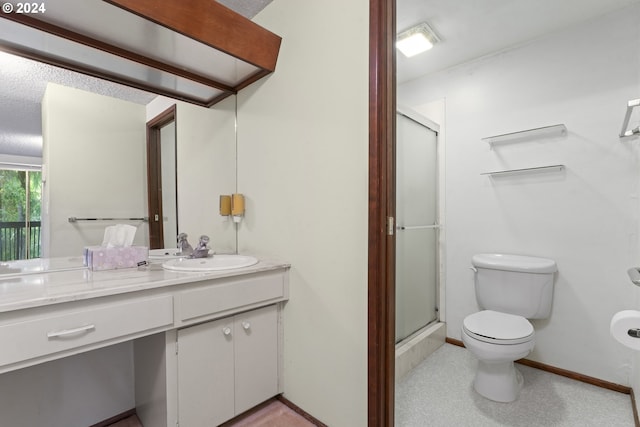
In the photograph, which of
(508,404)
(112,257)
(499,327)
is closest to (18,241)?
(112,257)

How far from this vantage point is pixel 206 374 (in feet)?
4.42

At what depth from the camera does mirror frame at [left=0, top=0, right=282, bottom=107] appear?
126 centimetres

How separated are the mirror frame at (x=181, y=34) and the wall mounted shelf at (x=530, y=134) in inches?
67.3

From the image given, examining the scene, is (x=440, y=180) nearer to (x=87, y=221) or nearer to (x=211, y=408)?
(x=211, y=408)

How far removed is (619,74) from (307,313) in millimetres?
2362

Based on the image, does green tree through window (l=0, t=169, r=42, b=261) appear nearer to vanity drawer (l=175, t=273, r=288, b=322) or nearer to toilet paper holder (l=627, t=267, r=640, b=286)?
vanity drawer (l=175, t=273, r=288, b=322)

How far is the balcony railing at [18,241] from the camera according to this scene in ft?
4.15

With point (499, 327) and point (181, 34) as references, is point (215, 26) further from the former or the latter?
point (499, 327)

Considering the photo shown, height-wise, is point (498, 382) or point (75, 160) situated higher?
point (75, 160)

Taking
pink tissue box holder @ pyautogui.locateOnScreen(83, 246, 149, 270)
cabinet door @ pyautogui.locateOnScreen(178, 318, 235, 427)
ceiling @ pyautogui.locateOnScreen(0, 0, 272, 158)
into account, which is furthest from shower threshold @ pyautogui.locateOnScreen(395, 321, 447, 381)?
ceiling @ pyautogui.locateOnScreen(0, 0, 272, 158)

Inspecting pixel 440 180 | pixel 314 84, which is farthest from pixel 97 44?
pixel 440 180

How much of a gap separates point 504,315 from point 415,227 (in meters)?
0.81

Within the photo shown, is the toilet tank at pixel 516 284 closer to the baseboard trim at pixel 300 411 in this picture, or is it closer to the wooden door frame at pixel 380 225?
the wooden door frame at pixel 380 225

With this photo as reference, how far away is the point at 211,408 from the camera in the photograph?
1.36 metres
